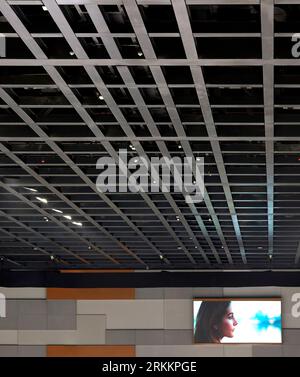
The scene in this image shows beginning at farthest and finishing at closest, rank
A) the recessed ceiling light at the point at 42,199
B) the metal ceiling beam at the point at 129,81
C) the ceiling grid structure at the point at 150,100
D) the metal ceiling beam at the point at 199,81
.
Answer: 1. the recessed ceiling light at the point at 42,199
2. the ceiling grid structure at the point at 150,100
3. the metal ceiling beam at the point at 129,81
4. the metal ceiling beam at the point at 199,81

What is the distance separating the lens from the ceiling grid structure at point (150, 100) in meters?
18.6

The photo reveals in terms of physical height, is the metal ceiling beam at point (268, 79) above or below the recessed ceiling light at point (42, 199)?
below

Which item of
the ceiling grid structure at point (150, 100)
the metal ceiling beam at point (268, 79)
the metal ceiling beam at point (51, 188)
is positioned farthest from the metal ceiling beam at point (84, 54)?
the metal ceiling beam at point (51, 188)

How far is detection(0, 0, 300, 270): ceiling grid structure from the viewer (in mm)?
18625

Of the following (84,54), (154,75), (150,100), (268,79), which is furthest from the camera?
(150,100)

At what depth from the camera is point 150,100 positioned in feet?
81.2

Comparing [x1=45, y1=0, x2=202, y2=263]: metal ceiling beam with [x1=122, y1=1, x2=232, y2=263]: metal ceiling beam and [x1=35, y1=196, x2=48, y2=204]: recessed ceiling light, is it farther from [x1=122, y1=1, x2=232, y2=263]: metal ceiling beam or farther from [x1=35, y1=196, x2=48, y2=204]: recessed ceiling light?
[x1=35, y1=196, x2=48, y2=204]: recessed ceiling light

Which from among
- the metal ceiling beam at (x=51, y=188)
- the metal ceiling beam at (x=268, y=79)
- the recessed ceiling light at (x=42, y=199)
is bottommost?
the metal ceiling beam at (x=268, y=79)

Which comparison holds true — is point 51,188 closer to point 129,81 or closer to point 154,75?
point 129,81

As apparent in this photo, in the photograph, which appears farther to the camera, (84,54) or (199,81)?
(199,81)

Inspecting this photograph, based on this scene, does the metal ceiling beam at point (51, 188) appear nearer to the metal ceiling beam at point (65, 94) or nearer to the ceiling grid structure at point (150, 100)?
the ceiling grid structure at point (150, 100)

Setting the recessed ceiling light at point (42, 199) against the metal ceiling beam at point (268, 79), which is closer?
the metal ceiling beam at point (268, 79)

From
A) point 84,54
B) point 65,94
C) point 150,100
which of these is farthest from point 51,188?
point 84,54
